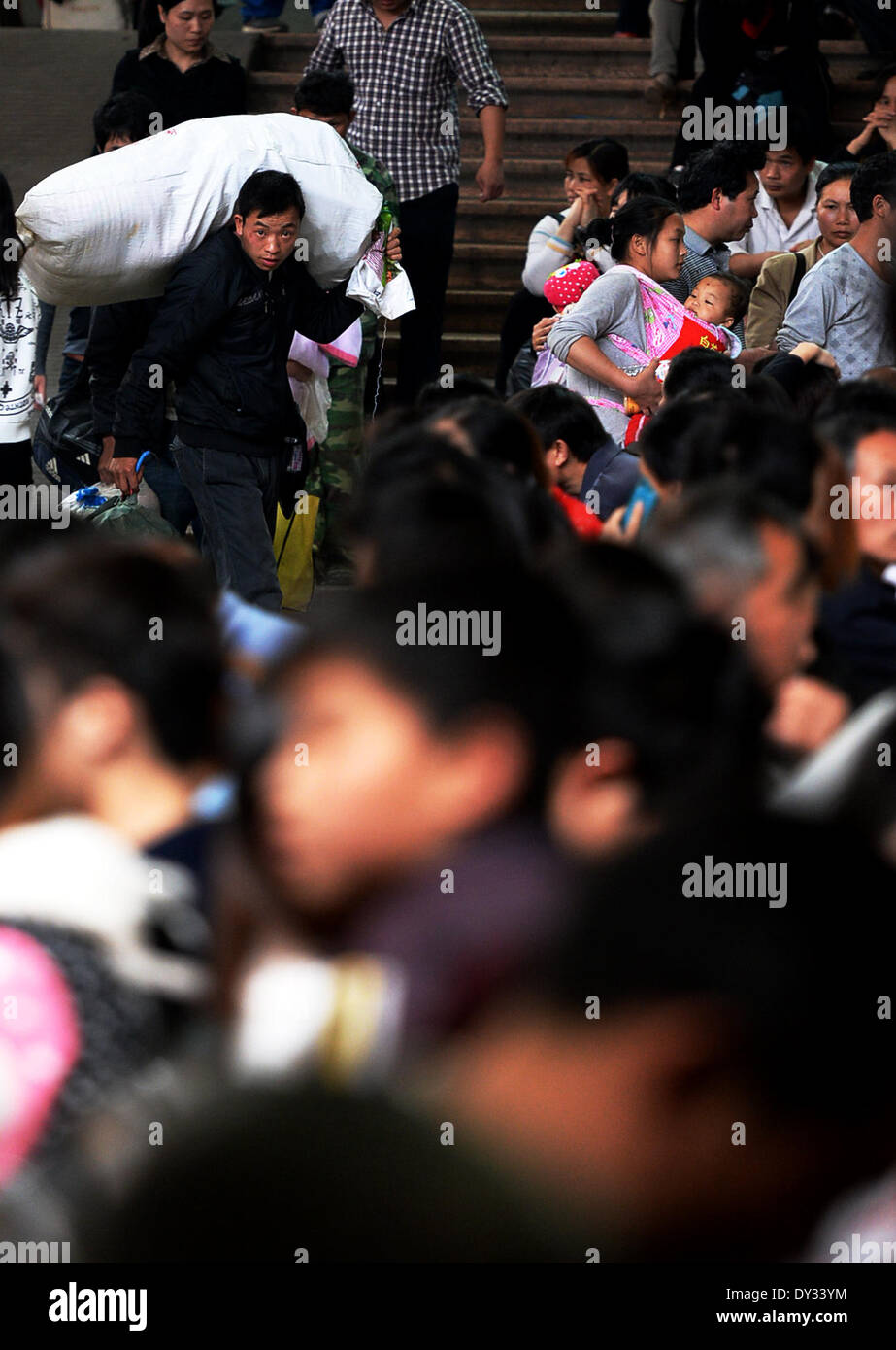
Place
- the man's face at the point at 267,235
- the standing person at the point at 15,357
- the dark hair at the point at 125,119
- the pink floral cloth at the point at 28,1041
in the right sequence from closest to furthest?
1. the pink floral cloth at the point at 28,1041
2. the standing person at the point at 15,357
3. the man's face at the point at 267,235
4. the dark hair at the point at 125,119

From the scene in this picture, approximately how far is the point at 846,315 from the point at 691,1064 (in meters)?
3.47

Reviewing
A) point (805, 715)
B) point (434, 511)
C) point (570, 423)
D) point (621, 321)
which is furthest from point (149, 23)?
point (805, 715)

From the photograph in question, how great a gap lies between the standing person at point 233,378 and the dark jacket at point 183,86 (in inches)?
78.8

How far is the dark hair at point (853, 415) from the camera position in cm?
284

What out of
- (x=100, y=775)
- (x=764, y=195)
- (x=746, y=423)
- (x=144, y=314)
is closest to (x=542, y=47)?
(x=764, y=195)

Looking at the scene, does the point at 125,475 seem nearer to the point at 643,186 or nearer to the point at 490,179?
the point at 643,186

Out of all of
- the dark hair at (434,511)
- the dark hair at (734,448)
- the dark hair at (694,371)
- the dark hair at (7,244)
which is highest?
the dark hair at (7,244)

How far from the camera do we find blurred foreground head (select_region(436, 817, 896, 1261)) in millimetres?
1575

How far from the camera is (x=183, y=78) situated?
21.9ft

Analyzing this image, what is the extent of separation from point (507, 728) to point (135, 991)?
0.45 meters

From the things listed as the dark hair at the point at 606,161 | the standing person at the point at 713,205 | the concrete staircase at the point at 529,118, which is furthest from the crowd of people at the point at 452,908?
the concrete staircase at the point at 529,118

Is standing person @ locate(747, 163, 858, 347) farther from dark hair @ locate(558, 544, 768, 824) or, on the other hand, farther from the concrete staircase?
dark hair @ locate(558, 544, 768, 824)

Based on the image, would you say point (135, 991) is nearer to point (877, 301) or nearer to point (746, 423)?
point (746, 423)

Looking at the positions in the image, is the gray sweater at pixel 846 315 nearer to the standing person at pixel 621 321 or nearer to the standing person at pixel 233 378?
the standing person at pixel 621 321
